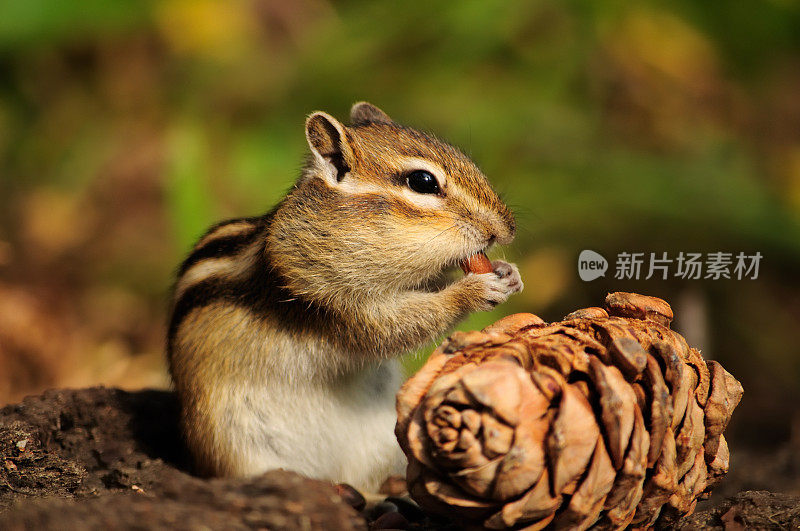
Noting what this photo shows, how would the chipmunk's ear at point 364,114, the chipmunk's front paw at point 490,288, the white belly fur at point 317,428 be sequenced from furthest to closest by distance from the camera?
the chipmunk's ear at point 364,114
the chipmunk's front paw at point 490,288
the white belly fur at point 317,428

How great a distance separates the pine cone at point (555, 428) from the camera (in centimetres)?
165

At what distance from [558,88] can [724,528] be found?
3438mm

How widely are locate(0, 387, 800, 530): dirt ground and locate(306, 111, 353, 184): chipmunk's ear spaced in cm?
99

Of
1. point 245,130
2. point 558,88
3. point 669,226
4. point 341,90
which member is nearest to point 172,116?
point 245,130

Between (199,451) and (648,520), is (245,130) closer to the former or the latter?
(199,451)

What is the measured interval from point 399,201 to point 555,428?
1.11m

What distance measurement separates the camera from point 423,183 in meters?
2.62

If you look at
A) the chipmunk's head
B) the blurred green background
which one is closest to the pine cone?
the chipmunk's head

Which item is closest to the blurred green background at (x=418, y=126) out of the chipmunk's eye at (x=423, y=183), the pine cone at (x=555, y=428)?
the chipmunk's eye at (x=423, y=183)

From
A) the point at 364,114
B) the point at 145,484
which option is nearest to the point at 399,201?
the point at 364,114

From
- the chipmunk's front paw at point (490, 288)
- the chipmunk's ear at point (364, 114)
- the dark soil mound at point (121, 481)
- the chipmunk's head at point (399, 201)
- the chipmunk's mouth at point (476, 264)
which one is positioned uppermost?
the chipmunk's ear at point (364, 114)

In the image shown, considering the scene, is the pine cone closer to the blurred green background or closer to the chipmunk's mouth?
the chipmunk's mouth

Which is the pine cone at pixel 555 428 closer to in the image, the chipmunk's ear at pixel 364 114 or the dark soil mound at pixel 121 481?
the dark soil mound at pixel 121 481

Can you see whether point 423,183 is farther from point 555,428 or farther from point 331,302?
point 555,428
